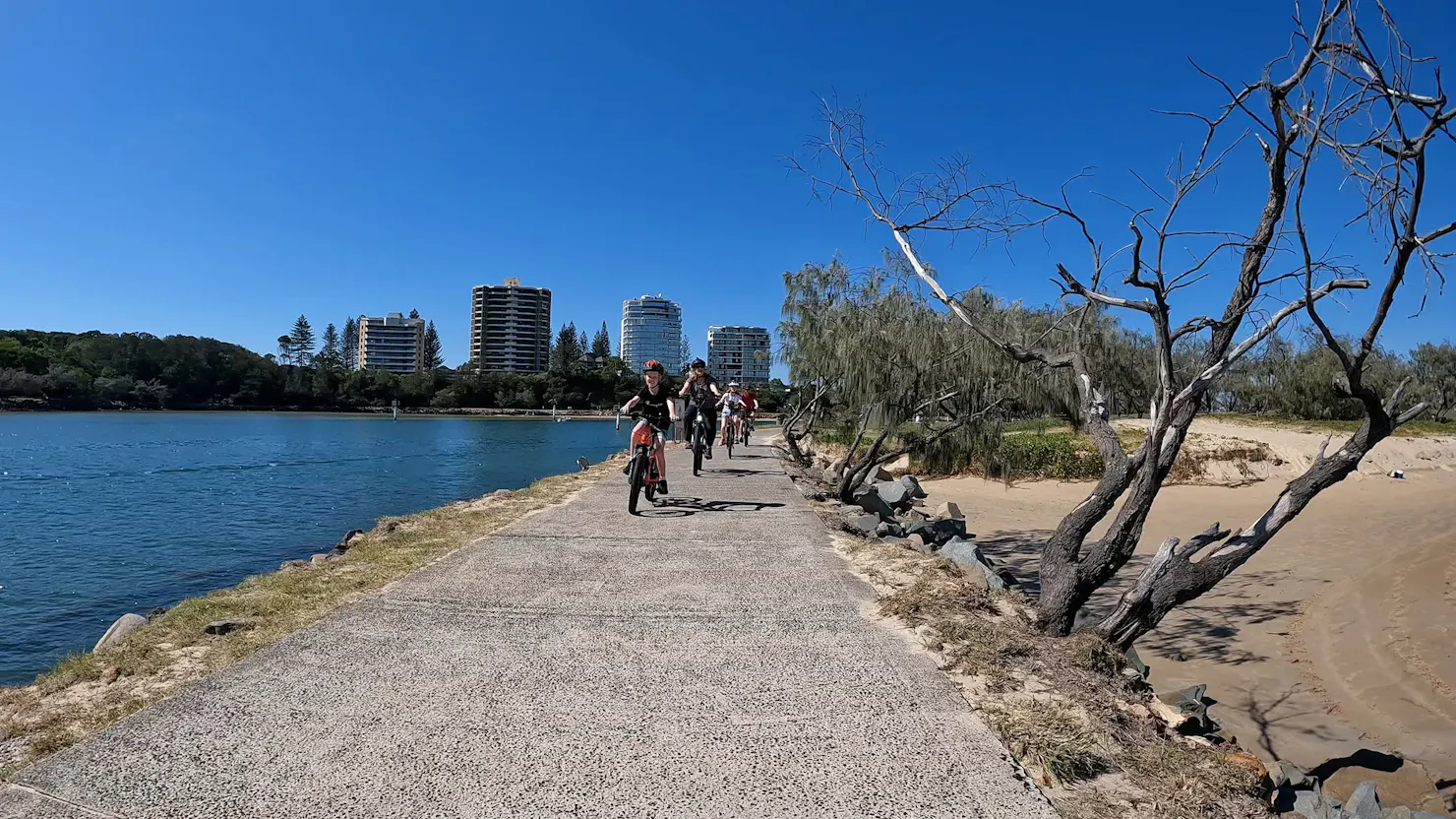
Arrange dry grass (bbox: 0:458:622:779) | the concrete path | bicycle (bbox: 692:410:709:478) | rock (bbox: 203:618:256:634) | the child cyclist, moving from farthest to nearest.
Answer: bicycle (bbox: 692:410:709:478) < the child cyclist < rock (bbox: 203:618:256:634) < dry grass (bbox: 0:458:622:779) < the concrete path

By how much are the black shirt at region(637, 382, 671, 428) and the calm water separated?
600cm

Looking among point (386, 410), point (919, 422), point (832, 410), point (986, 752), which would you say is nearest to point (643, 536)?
point (986, 752)

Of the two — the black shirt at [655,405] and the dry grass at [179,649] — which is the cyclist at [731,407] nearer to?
the black shirt at [655,405]

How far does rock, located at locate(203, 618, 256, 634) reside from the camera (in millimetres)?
4586

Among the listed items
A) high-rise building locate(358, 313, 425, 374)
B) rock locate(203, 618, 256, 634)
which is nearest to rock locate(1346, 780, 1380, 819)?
rock locate(203, 618, 256, 634)

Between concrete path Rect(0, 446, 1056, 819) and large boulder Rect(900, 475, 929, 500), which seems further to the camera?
large boulder Rect(900, 475, 929, 500)

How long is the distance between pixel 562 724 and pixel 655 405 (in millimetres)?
6377

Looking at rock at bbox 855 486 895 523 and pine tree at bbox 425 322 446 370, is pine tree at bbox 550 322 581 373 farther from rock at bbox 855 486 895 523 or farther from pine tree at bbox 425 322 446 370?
rock at bbox 855 486 895 523

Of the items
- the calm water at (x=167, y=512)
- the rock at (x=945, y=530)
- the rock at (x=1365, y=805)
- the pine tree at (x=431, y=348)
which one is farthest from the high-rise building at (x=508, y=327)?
the rock at (x=1365, y=805)

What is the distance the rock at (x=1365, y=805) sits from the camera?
370 cm

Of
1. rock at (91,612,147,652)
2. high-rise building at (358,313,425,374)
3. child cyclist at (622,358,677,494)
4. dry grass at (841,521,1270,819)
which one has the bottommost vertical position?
rock at (91,612,147,652)

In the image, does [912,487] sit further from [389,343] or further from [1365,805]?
[389,343]

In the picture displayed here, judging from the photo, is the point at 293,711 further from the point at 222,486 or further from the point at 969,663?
the point at 222,486

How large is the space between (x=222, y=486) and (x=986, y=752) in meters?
26.5
